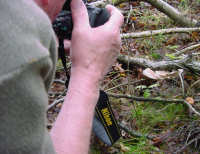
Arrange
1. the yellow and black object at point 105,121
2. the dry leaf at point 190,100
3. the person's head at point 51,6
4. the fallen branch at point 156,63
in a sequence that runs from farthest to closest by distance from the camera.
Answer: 1. the fallen branch at point 156,63
2. the dry leaf at point 190,100
3. the yellow and black object at point 105,121
4. the person's head at point 51,6

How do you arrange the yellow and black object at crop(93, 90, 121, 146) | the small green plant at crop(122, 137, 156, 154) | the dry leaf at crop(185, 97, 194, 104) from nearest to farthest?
the yellow and black object at crop(93, 90, 121, 146)
the small green plant at crop(122, 137, 156, 154)
the dry leaf at crop(185, 97, 194, 104)

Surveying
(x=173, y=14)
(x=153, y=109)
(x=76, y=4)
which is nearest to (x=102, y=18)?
(x=76, y=4)

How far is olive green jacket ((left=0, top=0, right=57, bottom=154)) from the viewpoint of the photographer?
20.4 inches

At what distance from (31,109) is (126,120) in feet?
4.32

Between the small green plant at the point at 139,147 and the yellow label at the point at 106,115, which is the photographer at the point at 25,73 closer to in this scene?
the yellow label at the point at 106,115

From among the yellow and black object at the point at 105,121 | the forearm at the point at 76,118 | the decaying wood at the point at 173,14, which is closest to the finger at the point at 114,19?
the forearm at the point at 76,118

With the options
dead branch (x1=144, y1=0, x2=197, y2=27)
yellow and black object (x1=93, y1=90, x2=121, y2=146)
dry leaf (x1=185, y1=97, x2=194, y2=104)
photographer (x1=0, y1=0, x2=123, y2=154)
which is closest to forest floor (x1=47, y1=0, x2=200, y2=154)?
dry leaf (x1=185, y1=97, x2=194, y2=104)

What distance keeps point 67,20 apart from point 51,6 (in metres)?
0.13


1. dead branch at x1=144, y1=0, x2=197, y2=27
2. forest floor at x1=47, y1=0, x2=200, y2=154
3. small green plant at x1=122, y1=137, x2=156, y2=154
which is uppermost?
dead branch at x1=144, y1=0, x2=197, y2=27

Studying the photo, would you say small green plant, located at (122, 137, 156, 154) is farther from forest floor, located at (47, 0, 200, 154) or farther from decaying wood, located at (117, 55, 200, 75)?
decaying wood, located at (117, 55, 200, 75)

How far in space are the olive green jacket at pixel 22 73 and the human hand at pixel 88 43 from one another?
28 cm

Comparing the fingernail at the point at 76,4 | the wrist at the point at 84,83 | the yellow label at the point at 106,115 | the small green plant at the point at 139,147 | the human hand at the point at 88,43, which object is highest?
the fingernail at the point at 76,4

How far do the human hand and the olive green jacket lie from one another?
0.28m

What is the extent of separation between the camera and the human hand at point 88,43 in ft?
2.87
